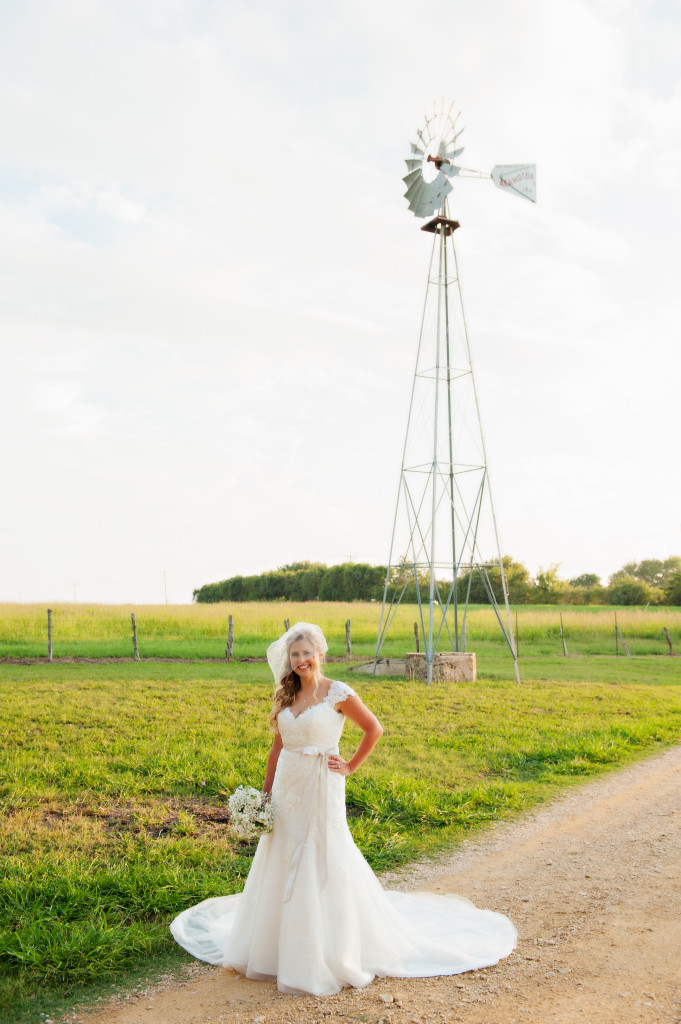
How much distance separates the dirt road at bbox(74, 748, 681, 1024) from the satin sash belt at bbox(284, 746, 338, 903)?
604 millimetres

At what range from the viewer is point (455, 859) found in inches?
265

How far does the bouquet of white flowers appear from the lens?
4.59 metres

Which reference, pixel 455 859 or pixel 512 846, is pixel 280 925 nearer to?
pixel 455 859

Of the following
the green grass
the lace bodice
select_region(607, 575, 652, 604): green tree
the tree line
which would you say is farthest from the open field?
select_region(607, 575, 652, 604): green tree

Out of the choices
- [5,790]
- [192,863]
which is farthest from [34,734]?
[192,863]

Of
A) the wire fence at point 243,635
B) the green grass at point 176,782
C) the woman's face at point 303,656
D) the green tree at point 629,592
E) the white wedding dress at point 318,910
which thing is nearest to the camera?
the white wedding dress at point 318,910

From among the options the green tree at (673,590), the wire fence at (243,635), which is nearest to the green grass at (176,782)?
the wire fence at (243,635)

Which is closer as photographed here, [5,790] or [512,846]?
[512,846]

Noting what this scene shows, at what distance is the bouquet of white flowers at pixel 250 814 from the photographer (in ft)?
15.1

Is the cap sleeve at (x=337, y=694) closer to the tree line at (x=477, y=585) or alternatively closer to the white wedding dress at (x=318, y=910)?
the white wedding dress at (x=318, y=910)

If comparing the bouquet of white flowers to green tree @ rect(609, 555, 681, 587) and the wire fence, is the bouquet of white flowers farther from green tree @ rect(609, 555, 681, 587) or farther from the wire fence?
green tree @ rect(609, 555, 681, 587)

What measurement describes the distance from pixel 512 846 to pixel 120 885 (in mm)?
3436

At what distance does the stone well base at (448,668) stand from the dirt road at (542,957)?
11.3 metres

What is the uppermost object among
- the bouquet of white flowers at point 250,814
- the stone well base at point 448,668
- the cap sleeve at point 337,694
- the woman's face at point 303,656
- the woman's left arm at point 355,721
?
the woman's face at point 303,656
